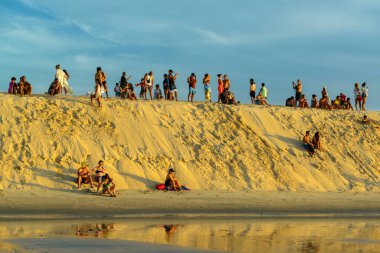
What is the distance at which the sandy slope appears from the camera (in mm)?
22031

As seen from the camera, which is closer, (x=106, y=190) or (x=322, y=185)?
(x=106, y=190)

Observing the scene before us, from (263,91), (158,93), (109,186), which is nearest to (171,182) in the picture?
(109,186)

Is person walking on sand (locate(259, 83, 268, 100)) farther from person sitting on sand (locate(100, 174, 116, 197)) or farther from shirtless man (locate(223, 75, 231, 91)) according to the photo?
person sitting on sand (locate(100, 174, 116, 197))

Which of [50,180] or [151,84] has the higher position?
[151,84]

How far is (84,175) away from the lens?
2053cm

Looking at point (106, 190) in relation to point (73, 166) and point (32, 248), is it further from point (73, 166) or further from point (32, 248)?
point (32, 248)

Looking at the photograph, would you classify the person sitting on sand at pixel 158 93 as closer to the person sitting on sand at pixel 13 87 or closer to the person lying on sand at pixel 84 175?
the person sitting on sand at pixel 13 87

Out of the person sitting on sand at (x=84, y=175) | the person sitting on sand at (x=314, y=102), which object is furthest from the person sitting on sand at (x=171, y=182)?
the person sitting on sand at (x=314, y=102)

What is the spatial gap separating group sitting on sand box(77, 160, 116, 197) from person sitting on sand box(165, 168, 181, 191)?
212cm

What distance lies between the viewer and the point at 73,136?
2330cm

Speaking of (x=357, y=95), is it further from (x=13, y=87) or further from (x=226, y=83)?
(x=13, y=87)

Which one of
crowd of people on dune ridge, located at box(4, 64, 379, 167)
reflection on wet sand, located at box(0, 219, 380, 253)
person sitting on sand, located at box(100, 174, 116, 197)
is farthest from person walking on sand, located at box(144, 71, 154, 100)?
reflection on wet sand, located at box(0, 219, 380, 253)

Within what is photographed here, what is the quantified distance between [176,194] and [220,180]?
9.60 ft

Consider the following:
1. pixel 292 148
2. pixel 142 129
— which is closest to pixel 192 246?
pixel 142 129
